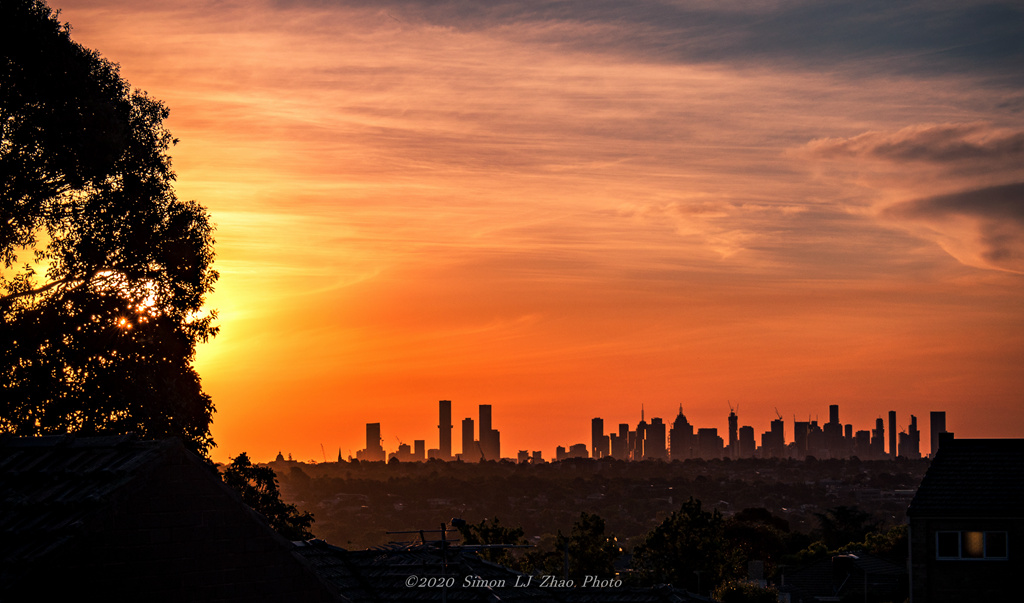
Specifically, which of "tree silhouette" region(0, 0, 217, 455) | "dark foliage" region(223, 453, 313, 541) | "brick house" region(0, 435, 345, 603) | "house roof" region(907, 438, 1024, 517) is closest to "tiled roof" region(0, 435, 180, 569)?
"brick house" region(0, 435, 345, 603)

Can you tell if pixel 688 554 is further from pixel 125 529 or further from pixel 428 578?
pixel 125 529

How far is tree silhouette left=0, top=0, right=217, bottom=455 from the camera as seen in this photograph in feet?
84.3

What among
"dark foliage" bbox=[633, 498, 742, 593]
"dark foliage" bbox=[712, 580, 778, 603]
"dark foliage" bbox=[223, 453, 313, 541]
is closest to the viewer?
"dark foliage" bbox=[223, 453, 313, 541]

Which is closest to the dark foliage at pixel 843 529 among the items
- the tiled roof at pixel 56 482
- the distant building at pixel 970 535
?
the distant building at pixel 970 535

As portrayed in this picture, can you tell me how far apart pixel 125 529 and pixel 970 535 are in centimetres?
4307

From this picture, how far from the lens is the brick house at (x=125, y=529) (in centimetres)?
897

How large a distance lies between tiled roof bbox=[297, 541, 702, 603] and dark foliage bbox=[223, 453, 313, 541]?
21.0ft

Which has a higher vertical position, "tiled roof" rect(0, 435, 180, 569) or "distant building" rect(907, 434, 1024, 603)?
"tiled roof" rect(0, 435, 180, 569)

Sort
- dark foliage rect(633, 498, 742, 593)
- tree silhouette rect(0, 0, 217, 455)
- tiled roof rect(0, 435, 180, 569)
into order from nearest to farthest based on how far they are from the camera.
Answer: tiled roof rect(0, 435, 180, 569) < tree silhouette rect(0, 0, 217, 455) < dark foliage rect(633, 498, 742, 593)

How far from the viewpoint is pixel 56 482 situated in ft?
31.1

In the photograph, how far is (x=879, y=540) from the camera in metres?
95.1

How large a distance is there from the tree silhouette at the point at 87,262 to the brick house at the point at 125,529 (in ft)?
53.7

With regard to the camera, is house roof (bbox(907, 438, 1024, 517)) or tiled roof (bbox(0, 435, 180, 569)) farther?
house roof (bbox(907, 438, 1024, 517))

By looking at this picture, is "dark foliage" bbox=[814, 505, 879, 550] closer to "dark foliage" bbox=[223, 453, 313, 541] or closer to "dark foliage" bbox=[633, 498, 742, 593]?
"dark foliage" bbox=[633, 498, 742, 593]
